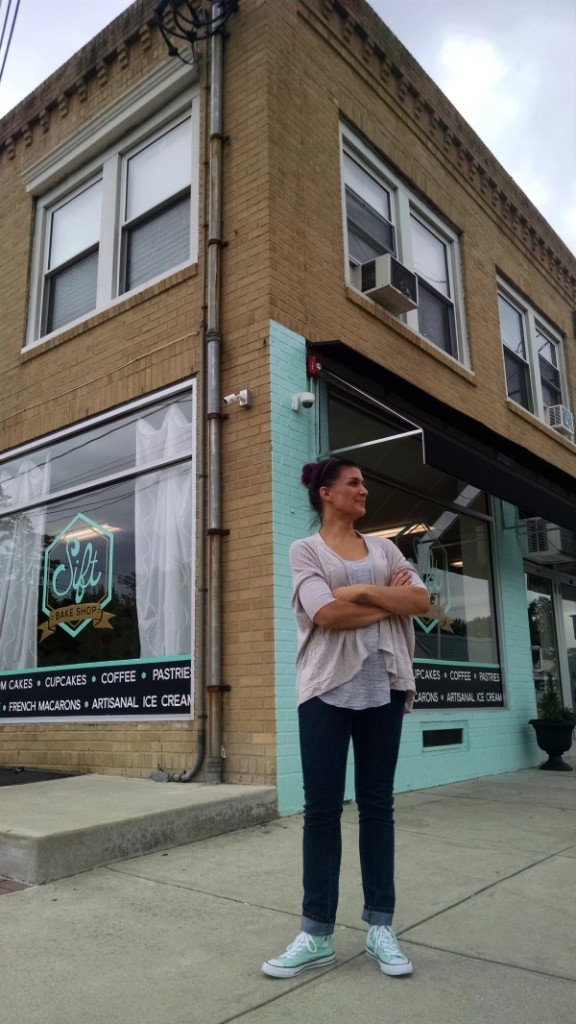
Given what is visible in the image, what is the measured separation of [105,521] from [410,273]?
3933 millimetres

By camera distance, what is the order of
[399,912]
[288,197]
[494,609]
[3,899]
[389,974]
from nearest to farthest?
[389,974] < [399,912] < [3,899] < [288,197] < [494,609]

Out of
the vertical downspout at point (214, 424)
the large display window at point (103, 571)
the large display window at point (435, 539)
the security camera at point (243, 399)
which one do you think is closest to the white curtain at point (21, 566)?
the large display window at point (103, 571)

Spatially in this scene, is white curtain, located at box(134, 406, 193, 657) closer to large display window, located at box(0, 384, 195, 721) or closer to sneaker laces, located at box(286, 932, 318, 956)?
large display window, located at box(0, 384, 195, 721)

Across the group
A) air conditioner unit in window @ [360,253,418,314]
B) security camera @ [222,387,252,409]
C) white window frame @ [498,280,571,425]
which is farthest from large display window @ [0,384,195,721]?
white window frame @ [498,280,571,425]

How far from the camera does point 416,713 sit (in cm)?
713

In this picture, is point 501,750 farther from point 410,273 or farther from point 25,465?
point 25,465

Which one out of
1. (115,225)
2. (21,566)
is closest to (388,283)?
(115,225)

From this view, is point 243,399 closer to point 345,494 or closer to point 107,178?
point 345,494

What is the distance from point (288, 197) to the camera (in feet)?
22.6

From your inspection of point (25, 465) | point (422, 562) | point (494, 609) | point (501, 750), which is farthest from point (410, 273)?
point (501, 750)

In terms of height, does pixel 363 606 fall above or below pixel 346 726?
above

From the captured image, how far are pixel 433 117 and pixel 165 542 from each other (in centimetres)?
631

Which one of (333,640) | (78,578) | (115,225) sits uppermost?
(115,225)

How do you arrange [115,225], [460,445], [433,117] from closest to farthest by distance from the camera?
1. [460,445]
2. [115,225]
3. [433,117]
